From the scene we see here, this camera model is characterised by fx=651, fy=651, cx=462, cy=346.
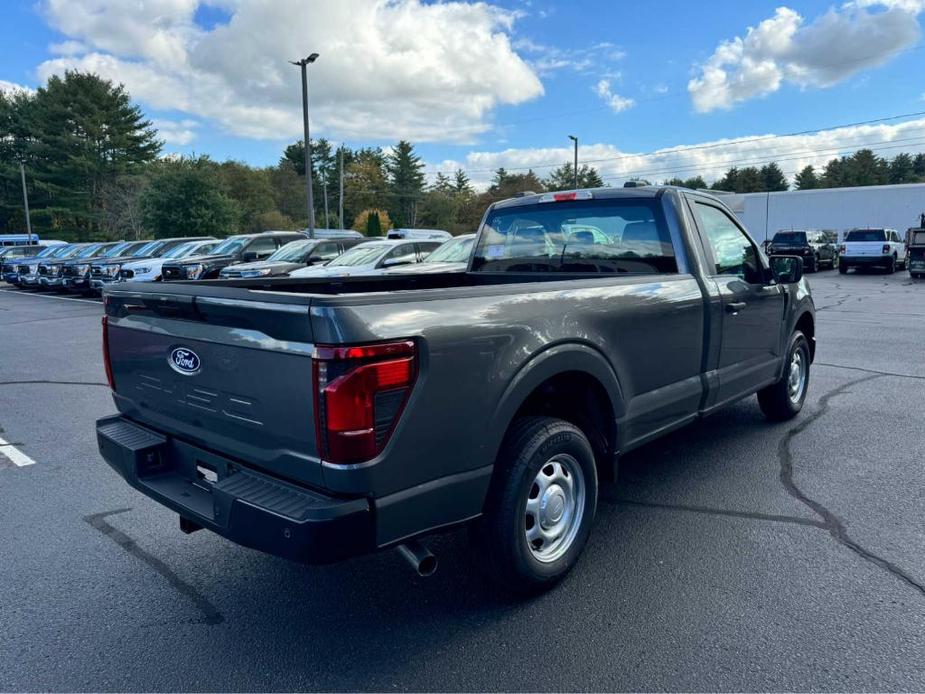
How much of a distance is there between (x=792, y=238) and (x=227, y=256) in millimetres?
23890

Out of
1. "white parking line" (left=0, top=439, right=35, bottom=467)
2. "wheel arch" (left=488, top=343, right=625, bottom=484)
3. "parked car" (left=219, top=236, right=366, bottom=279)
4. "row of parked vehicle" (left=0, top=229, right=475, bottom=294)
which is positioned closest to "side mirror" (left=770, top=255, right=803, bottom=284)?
"wheel arch" (left=488, top=343, right=625, bottom=484)

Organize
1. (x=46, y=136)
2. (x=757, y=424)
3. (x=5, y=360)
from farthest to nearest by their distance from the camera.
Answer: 1. (x=46, y=136)
2. (x=5, y=360)
3. (x=757, y=424)

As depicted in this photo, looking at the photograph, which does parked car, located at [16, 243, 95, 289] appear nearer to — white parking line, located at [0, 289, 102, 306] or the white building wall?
white parking line, located at [0, 289, 102, 306]

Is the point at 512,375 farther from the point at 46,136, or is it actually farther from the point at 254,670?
the point at 46,136

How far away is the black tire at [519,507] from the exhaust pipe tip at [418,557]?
34 cm

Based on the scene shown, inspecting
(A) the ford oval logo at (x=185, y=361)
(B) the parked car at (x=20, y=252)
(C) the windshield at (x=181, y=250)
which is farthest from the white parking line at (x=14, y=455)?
(B) the parked car at (x=20, y=252)

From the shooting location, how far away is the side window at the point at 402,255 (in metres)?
14.8

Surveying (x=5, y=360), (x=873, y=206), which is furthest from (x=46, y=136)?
(x=873, y=206)

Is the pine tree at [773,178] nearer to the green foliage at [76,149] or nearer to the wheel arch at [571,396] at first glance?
the green foliage at [76,149]

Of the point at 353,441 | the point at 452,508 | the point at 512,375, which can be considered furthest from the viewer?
the point at 512,375

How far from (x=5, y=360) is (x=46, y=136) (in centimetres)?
5871

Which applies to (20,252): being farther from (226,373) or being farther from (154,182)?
(226,373)

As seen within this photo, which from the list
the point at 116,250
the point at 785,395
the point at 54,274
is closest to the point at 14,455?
the point at 785,395

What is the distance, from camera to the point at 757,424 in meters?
5.69
